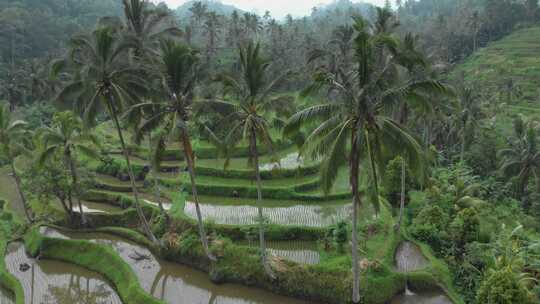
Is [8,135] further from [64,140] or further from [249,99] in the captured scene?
[249,99]

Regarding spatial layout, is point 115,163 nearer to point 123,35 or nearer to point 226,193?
point 226,193

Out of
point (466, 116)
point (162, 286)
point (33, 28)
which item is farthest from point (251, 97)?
point (33, 28)

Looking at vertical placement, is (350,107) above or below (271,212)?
above

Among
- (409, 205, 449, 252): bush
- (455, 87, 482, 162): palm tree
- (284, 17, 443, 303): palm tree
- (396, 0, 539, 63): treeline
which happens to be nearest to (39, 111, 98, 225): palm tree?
(284, 17, 443, 303): palm tree

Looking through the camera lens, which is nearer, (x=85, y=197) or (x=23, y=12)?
(x=85, y=197)

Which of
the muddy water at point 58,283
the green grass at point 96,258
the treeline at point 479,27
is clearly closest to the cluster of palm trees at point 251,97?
the green grass at point 96,258

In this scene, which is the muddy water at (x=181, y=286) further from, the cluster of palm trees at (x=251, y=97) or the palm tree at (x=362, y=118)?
the palm tree at (x=362, y=118)

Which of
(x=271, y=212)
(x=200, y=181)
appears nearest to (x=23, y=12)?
(x=200, y=181)
